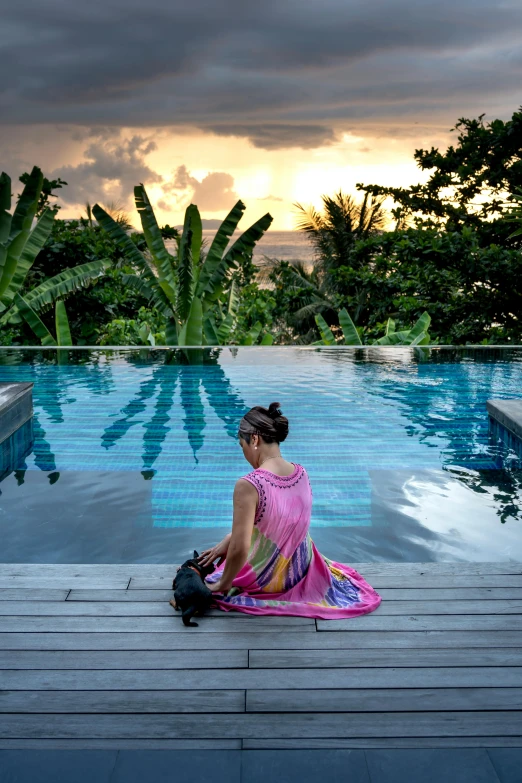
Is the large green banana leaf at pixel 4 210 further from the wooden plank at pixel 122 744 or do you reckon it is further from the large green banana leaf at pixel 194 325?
the wooden plank at pixel 122 744

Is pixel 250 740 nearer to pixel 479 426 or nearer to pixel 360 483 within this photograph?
pixel 360 483

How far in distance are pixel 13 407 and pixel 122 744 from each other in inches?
168

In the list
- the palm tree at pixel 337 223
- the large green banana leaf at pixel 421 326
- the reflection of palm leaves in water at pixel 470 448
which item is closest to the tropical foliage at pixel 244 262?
the large green banana leaf at pixel 421 326

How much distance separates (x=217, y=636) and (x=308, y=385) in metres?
5.31

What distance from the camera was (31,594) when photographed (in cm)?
292

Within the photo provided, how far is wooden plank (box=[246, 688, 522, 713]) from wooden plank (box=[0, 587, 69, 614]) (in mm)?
925

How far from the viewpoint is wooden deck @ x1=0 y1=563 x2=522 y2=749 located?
83.8 inches

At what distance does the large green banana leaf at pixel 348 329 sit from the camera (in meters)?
11.6

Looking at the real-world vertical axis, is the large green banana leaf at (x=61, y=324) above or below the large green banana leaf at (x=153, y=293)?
below

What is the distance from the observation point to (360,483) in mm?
5039

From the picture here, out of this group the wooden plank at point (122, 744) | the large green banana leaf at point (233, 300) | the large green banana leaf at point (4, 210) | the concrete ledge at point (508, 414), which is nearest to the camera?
the wooden plank at point (122, 744)

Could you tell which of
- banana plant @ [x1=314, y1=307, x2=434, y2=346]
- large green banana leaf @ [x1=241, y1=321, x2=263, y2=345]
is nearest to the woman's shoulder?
banana plant @ [x1=314, y1=307, x2=434, y2=346]

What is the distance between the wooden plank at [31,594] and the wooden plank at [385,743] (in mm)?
1080

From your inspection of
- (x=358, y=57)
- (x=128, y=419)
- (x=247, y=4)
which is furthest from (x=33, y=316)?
(x=247, y=4)
